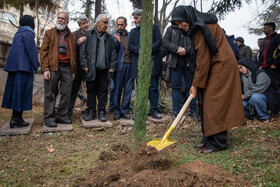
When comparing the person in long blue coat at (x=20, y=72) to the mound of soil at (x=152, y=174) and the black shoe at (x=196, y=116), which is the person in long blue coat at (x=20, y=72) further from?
the black shoe at (x=196, y=116)

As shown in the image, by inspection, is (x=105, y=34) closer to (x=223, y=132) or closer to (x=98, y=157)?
(x=98, y=157)

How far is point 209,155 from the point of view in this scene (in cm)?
318

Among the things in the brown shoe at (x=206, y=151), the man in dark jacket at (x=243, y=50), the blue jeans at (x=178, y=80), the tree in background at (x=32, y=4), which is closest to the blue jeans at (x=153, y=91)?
the blue jeans at (x=178, y=80)

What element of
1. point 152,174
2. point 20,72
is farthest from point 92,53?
point 152,174

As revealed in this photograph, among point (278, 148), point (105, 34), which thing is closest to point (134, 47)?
point (105, 34)

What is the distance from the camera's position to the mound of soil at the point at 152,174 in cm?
227

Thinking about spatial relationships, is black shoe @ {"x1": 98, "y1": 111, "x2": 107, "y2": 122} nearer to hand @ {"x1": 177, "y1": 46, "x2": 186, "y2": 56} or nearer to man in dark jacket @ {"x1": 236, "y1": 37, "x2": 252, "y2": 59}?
hand @ {"x1": 177, "y1": 46, "x2": 186, "y2": 56}

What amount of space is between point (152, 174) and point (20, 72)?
3.27 m

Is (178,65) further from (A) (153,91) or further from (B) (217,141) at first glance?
(B) (217,141)

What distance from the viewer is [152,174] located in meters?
2.42

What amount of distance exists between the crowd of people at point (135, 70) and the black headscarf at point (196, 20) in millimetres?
14

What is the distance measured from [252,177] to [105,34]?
12.9ft

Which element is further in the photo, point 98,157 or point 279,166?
point 98,157

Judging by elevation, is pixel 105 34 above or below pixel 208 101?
above
